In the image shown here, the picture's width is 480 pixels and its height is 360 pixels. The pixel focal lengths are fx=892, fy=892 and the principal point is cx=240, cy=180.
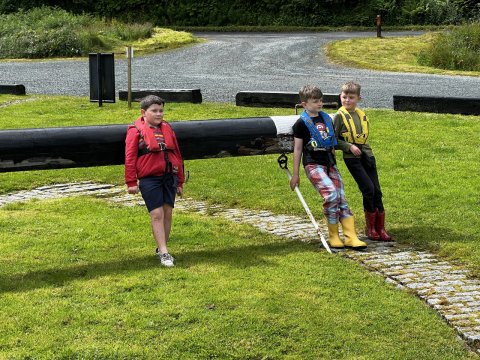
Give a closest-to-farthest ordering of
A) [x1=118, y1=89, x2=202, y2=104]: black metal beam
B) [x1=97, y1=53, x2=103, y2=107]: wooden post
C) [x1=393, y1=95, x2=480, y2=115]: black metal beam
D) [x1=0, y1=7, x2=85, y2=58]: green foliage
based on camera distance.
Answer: [x1=393, y1=95, x2=480, y2=115]: black metal beam → [x1=97, y1=53, x2=103, y2=107]: wooden post → [x1=118, y1=89, x2=202, y2=104]: black metal beam → [x1=0, y1=7, x2=85, y2=58]: green foliage

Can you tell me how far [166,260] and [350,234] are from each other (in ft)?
5.67

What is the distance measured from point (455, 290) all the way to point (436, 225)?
77.8 inches

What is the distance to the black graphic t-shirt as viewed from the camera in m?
7.75

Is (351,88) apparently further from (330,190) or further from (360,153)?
(330,190)

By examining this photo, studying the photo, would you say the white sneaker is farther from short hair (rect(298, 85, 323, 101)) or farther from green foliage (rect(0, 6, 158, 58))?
green foliage (rect(0, 6, 158, 58))

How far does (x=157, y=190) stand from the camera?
710 centimetres

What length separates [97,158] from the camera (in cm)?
747

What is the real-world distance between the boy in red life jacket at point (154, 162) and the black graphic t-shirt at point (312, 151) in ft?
3.87

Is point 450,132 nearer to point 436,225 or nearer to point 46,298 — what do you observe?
point 436,225

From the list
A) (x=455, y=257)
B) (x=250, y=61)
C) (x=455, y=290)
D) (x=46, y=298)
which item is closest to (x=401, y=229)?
(x=455, y=257)

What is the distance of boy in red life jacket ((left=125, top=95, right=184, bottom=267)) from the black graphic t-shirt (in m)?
1.18

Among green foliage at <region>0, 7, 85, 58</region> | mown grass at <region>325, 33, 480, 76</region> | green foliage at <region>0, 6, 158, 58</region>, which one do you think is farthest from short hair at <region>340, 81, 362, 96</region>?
green foliage at <region>0, 7, 85, 58</region>

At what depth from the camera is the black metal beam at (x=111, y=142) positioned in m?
7.19

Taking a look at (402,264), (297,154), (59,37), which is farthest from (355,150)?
(59,37)
